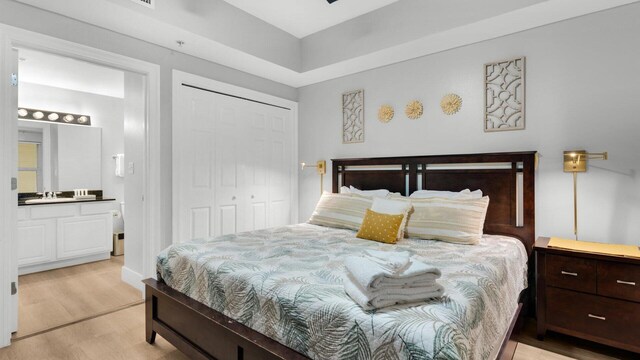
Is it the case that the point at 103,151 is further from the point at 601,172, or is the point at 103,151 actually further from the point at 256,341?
the point at 601,172

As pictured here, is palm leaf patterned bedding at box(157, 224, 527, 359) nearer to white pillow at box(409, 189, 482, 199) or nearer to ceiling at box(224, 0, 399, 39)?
white pillow at box(409, 189, 482, 199)

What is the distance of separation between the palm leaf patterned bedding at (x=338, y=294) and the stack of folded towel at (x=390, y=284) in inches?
1.4

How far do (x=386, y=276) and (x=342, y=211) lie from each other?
1.86m

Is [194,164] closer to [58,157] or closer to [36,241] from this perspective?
[36,241]

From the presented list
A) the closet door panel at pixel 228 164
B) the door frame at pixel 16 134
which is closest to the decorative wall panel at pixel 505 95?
the closet door panel at pixel 228 164

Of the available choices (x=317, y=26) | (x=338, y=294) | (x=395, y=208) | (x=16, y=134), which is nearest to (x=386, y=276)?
(x=338, y=294)

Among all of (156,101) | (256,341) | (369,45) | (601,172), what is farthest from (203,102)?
(601,172)

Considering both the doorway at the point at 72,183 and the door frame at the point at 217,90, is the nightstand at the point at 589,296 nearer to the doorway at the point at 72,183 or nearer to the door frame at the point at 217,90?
the door frame at the point at 217,90

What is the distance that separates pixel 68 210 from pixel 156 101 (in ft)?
7.93

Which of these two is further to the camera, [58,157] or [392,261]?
[58,157]

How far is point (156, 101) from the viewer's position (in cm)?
300

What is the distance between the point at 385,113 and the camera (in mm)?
3551

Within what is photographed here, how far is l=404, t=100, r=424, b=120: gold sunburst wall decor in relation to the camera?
330 centimetres

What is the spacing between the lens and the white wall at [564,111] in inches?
91.7
